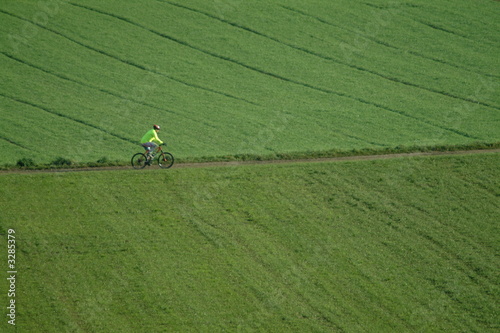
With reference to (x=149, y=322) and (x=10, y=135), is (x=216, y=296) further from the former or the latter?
(x=10, y=135)

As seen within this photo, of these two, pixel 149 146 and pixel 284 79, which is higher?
pixel 284 79

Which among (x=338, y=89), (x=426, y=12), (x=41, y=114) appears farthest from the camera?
(x=426, y=12)

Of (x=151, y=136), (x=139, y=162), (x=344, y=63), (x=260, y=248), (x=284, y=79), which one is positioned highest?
(x=344, y=63)

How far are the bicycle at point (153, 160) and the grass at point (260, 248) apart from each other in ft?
2.28

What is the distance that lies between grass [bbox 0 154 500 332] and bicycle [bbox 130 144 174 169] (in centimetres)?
70

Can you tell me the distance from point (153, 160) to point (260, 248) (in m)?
7.88

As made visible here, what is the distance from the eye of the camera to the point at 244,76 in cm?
3953

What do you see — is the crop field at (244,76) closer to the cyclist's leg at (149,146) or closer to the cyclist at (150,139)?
the cyclist's leg at (149,146)

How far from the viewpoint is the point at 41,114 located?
111 ft

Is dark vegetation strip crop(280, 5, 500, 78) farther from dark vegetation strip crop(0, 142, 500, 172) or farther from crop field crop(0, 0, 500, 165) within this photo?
dark vegetation strip crop(0, 142, 500, 172)

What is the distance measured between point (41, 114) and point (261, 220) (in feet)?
52.7

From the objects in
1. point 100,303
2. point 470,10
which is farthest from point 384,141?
point 470,10

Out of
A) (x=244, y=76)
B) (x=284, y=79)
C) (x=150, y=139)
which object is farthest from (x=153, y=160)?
(x=284, y=79)

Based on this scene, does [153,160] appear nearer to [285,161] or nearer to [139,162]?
[139,162]
